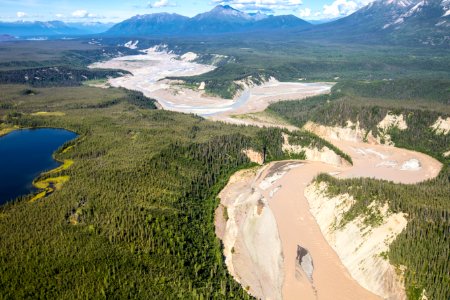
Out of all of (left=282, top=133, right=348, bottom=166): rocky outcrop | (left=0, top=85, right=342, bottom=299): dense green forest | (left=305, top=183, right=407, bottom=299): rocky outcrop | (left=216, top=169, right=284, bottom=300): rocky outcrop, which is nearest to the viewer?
(left=0, top=85, right=342, bottom=299): dense green forest

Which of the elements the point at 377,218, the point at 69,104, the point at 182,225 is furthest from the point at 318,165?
the point at 69,104

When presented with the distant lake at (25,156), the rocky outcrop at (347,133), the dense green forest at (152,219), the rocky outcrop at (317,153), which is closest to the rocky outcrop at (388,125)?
the rocky outcrop at (347,133)

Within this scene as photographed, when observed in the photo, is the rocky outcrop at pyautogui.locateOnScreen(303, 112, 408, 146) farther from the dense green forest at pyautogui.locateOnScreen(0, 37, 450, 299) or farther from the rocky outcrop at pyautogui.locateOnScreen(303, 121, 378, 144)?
the dense green forest at pyautogui.locateOnScreen(0, 37, 450, 299)

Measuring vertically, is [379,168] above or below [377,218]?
below

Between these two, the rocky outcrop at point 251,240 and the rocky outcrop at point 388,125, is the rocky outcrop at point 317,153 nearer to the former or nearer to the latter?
the rocky outcrop at point 251,240

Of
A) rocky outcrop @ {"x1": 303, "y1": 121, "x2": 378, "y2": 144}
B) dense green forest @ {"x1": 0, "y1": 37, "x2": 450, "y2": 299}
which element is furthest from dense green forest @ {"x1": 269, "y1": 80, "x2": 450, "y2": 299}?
rocky outcrop @ {"x1": 303, "y1": 121, "x2": 378, "y2": 144}

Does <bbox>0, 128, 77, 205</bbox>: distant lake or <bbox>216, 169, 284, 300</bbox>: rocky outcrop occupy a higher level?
<bbox>0, 128, 77, 205</bbox>: distant lake

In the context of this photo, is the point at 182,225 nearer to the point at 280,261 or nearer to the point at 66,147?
the point at 280,261
